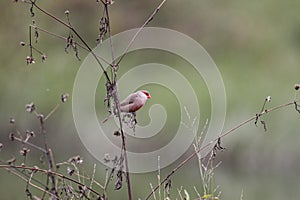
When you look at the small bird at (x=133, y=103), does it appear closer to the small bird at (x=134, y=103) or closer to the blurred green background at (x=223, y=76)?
the small bird at (x=134, y=103)

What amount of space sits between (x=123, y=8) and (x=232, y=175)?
22.5 ft

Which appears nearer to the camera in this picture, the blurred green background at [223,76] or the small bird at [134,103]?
the small bird at [134,103]

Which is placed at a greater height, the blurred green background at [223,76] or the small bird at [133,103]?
the blurred green background at [223,76]

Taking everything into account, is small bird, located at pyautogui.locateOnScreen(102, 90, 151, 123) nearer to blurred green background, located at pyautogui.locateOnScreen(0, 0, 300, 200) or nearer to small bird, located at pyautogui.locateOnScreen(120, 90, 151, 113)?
small bird, located at pyautogui.locateOnScreen(120, 90, 151, 113)

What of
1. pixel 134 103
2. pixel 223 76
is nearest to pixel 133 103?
pixel 134 103

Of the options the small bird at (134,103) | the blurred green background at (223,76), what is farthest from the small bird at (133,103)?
the blurred green background at (223,76)

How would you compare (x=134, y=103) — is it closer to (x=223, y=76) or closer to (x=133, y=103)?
(x=133, y=103)

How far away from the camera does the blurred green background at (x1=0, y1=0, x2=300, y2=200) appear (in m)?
10.1

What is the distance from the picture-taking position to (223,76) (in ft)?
39.7

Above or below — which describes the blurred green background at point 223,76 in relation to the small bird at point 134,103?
above

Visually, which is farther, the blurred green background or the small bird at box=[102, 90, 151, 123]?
the blurred green background

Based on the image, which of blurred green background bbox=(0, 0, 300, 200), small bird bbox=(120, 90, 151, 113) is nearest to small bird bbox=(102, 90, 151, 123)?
small bird bbox=(120, 90, 151, 113)

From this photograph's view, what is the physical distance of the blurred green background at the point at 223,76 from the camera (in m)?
10.1

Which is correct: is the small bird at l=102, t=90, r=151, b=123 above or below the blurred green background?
below
